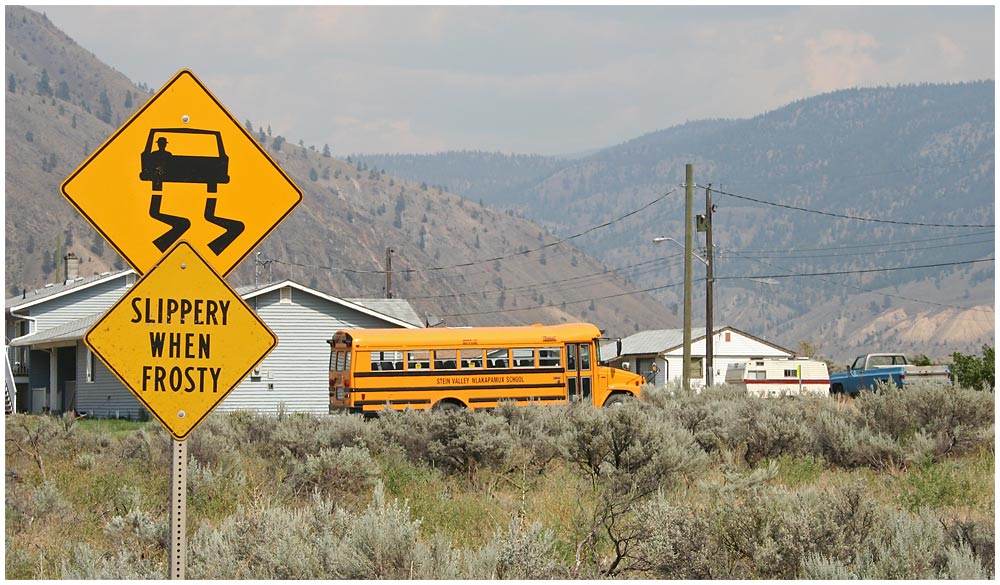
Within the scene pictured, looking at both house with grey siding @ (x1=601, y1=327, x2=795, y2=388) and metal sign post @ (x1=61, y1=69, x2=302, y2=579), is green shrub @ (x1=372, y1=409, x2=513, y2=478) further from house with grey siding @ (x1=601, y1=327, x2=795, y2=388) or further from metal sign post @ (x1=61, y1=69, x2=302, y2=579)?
house with grey siding @ (x1=601, y1=327, x2=795, y2=388)

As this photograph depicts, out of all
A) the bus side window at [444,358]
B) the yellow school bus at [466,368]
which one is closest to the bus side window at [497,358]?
the yellow school bus at [466,368]

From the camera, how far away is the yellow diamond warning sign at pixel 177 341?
6430 millimetres

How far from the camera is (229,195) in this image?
723 cm

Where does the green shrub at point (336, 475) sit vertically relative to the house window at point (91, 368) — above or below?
below

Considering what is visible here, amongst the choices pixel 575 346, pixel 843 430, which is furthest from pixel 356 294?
pixel 843 430

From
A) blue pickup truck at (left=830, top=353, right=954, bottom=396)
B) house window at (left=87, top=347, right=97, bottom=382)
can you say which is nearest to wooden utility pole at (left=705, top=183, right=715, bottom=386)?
blue pickup truck at (left=830, top=353, right=954, bottom=396)

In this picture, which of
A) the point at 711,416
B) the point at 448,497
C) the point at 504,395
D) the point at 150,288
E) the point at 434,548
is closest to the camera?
the point at 150,288

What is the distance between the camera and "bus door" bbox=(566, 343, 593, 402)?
94.5 feet

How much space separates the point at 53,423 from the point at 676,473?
12.0 meters

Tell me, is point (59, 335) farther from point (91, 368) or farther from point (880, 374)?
point (880, 374)

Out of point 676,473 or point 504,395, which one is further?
point 504,395

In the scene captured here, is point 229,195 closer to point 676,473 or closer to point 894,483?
point 676,473

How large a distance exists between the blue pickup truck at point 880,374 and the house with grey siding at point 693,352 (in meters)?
21.8

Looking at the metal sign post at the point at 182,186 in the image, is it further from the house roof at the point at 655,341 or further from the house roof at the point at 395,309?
the house roof at the point at 655,341
